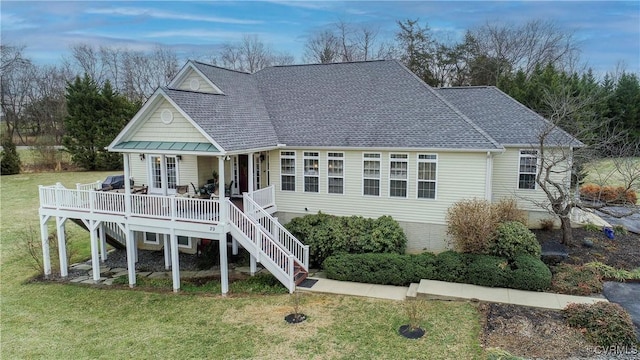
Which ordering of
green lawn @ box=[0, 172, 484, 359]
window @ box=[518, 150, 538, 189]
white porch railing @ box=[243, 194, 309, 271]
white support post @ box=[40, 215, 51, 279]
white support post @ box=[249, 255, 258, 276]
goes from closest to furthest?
green lawn @ box=[0, 172, 484, 359], white porch railing @ box=[243, 194, 309, 271], white support post @ box=[249, 255, 258, 276], white support post @ box=[40, 215, 51, 279], window @ box=[518, 150, 538, 189]

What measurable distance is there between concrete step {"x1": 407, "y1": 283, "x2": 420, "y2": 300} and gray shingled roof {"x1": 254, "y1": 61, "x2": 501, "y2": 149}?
5098 mm

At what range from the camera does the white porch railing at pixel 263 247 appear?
42.5 ft

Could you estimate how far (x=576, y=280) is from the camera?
39.2 ft

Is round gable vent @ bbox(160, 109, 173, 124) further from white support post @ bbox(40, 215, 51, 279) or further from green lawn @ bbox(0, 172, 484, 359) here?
white support post @ bbox(40, 215, 51, 279)

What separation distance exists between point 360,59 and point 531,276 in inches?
1636

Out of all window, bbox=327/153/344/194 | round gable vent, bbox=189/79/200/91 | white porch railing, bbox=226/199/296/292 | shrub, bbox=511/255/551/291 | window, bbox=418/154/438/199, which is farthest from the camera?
round gable vent, bbox=189/79/200/91

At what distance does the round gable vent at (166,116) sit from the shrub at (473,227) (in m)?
10.4

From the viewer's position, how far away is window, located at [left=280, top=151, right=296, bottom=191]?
1691cm

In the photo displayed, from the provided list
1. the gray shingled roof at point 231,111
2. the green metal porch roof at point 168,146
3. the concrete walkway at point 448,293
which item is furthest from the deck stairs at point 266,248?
the gray shingled roof at point 231,111

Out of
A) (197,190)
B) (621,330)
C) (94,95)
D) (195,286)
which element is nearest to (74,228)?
(197,190)

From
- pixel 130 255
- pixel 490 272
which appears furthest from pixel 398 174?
pixel 130 255

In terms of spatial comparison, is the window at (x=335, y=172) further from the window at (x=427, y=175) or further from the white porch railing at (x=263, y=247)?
the white porch railing at (x=263, y=247)

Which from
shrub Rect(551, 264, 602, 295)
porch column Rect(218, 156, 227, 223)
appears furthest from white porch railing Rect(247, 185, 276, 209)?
shrub Rect(551, 264, 602, 295)

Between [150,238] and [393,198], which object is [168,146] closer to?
[150,238]
